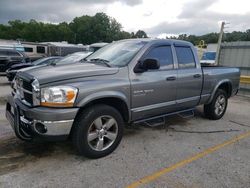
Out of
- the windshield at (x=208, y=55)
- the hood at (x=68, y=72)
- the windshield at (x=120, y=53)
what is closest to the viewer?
the hood at (x=68, y=72)

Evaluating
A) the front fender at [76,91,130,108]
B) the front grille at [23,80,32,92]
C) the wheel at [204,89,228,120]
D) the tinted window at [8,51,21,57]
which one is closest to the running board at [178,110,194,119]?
the wheel at [204,89,228,120]

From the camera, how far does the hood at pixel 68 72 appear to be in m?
3.15

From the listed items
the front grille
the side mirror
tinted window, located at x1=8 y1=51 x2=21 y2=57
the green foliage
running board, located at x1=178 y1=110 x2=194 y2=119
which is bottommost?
running board, located at x1=178 y1=110 x2=194 y2=119

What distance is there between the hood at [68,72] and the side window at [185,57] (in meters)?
1.65

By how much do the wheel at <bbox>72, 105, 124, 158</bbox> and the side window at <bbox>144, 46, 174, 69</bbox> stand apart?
4.42 feet

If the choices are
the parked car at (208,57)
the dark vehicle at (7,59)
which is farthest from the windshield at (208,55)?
the dark vehicle at (7,59)

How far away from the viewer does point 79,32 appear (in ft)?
253

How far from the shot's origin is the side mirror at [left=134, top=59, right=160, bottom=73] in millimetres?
3762

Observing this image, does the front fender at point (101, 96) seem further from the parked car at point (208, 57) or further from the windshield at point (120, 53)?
the parked car at point (208, 57)

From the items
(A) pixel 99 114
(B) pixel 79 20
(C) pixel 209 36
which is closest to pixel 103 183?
(A) pixel 99 114

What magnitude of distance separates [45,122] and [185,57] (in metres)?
3.20

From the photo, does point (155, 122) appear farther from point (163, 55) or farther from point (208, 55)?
point (208, 55)

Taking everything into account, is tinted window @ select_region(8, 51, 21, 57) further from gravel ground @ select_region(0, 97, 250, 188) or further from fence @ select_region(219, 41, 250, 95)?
fence @ select_region(219, 41, 250, 95)

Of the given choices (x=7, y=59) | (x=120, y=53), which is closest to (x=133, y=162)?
(x=120, y=53)
